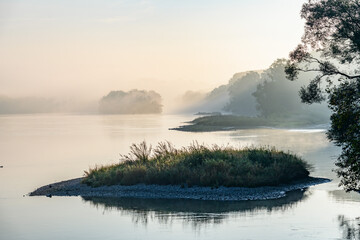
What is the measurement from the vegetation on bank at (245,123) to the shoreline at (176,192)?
9256 cm

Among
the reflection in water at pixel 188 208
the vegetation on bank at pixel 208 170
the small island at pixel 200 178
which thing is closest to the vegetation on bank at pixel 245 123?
the vegetation on bank at pixel 208 170

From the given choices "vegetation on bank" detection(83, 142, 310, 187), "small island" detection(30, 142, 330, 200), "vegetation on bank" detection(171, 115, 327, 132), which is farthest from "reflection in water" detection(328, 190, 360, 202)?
"vegetation on bank" detection(171, 115, 327, 132)

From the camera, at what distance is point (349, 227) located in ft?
78.4

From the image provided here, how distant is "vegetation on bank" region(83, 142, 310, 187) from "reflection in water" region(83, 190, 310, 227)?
3.27 metres

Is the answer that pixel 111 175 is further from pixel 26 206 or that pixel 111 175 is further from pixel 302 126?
pixel 302 126

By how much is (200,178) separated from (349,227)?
12594mm

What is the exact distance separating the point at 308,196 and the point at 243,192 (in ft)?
13.3

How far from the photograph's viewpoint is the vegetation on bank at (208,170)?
34.8 m

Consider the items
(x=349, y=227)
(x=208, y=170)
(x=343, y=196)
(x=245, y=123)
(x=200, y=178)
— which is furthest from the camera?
(x=245, y=123)

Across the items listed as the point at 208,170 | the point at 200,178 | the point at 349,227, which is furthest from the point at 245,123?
the point at 349,227

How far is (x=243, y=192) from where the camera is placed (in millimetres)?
32750

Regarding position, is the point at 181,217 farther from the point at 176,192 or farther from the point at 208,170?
the point at 208,170

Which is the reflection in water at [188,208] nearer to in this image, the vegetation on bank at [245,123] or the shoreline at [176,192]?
the shoreline at [176,192]

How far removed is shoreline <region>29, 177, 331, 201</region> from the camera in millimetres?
32188
